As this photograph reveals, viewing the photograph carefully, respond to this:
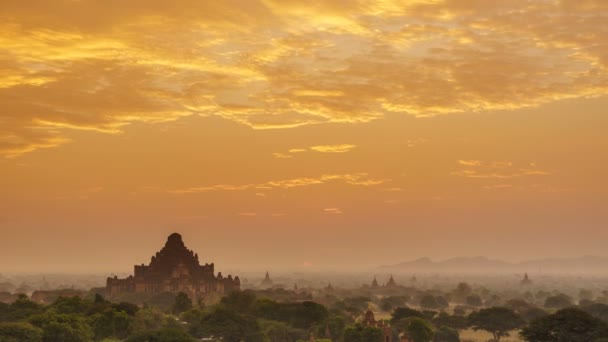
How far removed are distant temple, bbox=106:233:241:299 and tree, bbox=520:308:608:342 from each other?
11255 cm

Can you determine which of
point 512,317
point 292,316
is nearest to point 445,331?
point 512,317

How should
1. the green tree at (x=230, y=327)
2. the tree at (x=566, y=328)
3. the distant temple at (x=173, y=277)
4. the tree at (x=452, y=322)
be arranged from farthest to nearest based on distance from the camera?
the distant temple at (x=173, y=277), the tree at (x=452, y=322), the green tree at (x=230, y=327), the tree at (x=566, y=328)

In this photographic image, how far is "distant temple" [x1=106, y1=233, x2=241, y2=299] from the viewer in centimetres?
18112

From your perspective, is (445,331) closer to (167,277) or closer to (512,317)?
(512,317)

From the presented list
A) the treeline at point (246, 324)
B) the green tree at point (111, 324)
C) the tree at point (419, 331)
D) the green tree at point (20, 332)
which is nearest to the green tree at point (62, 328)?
the treeline at point (246, 324)

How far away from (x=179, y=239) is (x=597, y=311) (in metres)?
108

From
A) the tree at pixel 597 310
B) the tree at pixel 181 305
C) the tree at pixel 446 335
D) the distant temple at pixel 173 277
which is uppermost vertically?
the distant temple at pixel 173 277

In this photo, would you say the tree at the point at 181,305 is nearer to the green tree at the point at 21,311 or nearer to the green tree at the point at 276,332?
the green tree at the point at 21,311

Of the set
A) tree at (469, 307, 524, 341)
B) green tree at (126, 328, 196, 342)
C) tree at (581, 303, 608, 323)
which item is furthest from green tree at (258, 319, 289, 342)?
tree at (581, 303, 608, 323)

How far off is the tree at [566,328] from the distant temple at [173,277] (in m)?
113

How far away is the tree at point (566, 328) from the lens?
8150cm

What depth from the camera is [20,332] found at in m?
80.4

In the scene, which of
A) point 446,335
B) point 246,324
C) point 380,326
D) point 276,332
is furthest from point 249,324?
point 446,335

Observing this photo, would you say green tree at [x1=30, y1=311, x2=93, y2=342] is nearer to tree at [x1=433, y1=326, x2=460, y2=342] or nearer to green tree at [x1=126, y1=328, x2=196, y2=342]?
green tree at [x1=126, y1=328, x2=196, y2=342]
